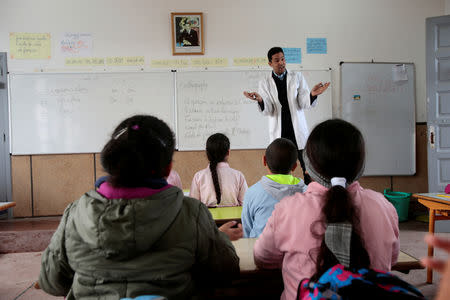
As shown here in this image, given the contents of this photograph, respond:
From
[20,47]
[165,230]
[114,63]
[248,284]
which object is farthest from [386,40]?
[20,47]

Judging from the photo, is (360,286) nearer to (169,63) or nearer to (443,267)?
(443,267)

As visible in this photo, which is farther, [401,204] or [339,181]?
[401,204]

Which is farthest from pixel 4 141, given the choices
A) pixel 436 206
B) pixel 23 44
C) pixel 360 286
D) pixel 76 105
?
pixel 436 206

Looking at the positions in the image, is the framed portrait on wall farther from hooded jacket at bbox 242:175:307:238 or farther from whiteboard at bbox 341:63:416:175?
hooded jacket at bbox 242:175:307:238

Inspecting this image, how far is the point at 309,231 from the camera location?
2.80ft

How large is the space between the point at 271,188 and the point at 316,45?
3.08 m

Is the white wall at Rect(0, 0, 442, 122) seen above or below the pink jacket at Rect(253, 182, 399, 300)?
above

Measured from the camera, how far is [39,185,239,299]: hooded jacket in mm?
726

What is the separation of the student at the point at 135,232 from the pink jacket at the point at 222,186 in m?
1.29

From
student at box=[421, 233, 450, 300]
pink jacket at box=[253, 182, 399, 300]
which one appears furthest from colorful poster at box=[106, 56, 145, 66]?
student at box=[421, 233, 450, 300]

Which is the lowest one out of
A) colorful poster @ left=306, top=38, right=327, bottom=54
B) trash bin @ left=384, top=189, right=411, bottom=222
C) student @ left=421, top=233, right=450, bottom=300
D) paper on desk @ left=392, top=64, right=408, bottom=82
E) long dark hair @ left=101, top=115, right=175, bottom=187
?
trash bin @ left=384, top=189, right=411, bottom=222

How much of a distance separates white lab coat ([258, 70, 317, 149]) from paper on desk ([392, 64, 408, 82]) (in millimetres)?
1703

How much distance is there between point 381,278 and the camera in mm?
581

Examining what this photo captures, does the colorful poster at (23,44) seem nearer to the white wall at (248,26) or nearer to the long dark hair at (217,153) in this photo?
the white wall at (248,26)
